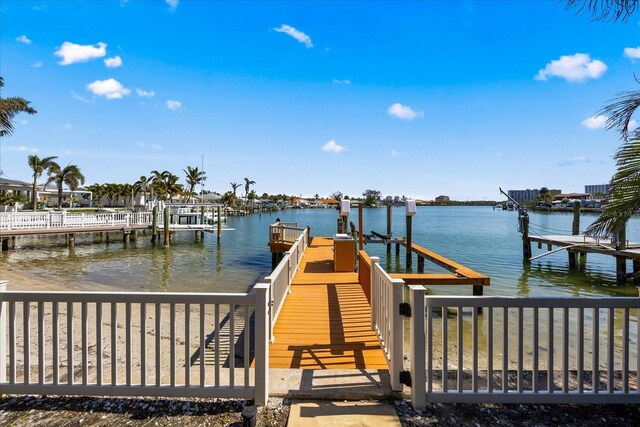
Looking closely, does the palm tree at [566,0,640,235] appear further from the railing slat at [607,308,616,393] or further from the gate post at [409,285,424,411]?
the gate post at [409,285,424,411]

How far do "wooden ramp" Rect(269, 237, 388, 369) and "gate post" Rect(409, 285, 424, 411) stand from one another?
107 centimetres

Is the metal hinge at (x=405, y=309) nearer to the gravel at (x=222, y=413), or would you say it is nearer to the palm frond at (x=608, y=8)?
the gravel at (x=222, y=413)

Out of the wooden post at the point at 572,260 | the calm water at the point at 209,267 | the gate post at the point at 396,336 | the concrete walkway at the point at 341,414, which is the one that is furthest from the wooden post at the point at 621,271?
the concrete walkway at the point at 341,414

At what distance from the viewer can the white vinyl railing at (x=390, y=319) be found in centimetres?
308

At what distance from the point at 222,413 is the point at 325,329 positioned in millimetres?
2614

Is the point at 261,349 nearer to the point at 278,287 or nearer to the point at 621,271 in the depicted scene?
the point at 278,287

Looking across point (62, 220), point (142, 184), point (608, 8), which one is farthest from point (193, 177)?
point (608, 8)

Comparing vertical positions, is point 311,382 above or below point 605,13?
below

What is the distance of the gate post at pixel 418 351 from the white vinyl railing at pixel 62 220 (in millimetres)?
25061

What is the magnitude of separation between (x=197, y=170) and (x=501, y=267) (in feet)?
181

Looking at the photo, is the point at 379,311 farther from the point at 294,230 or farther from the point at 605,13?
the point at 294,230

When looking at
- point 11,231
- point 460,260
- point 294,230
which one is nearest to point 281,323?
point 294,230

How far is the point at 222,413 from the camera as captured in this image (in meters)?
2.75

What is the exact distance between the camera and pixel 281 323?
5.45 m
